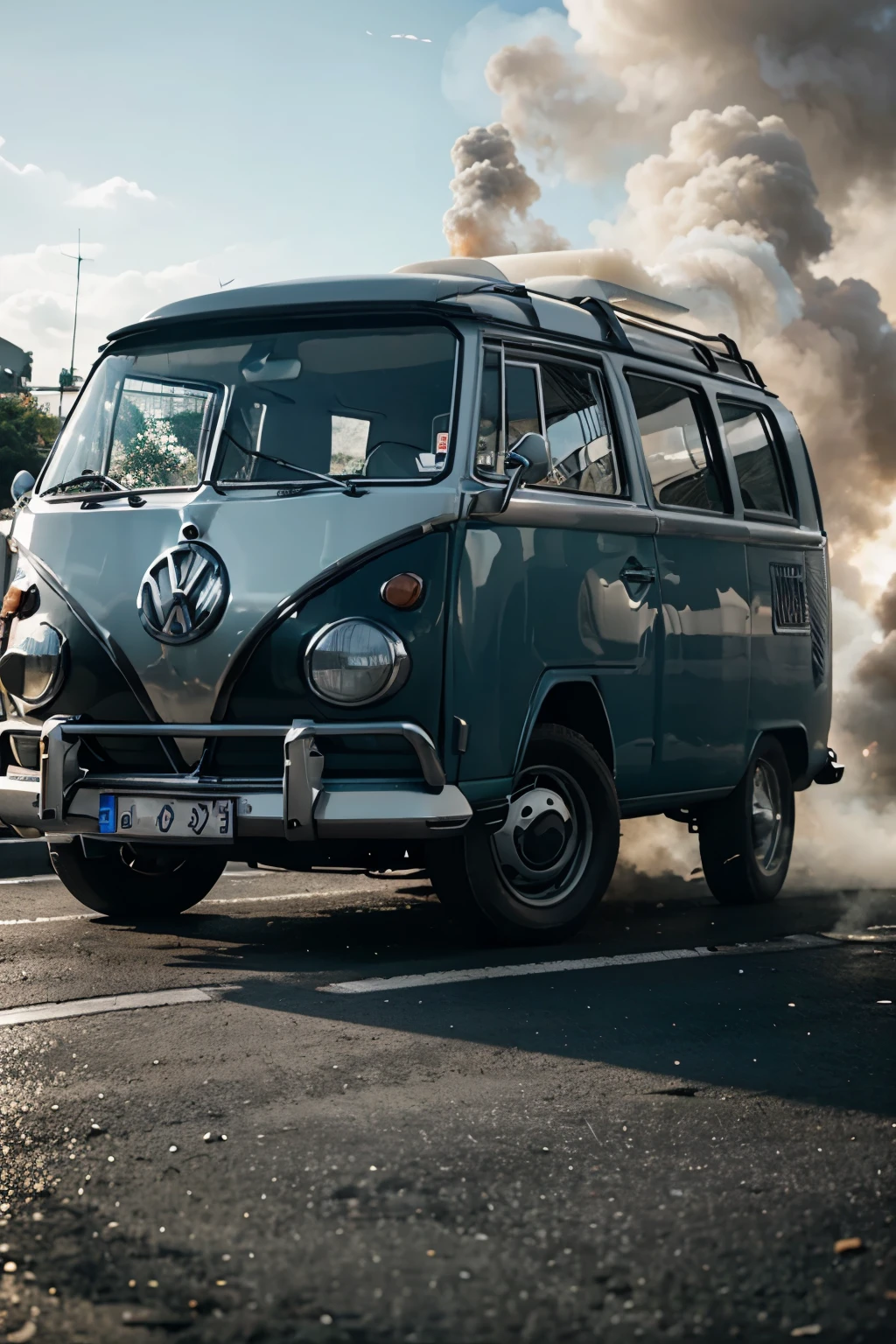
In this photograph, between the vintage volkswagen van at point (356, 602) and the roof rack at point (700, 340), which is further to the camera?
the roof rack at point (700, 340)

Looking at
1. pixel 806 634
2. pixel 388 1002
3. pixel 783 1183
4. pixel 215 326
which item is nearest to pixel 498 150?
pixel 806 634

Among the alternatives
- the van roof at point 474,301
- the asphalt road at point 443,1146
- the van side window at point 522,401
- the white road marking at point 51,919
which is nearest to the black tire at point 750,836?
the asphalt road at point 443,1146

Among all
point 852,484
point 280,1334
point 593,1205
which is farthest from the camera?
point 852,484

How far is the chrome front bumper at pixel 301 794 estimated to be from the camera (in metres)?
6.19

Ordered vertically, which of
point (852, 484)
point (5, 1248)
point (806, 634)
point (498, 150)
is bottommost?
point (5, 1248)

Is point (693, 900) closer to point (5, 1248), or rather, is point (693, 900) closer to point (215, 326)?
point (215, 326)

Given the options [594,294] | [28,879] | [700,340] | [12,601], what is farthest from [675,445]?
[28,879]

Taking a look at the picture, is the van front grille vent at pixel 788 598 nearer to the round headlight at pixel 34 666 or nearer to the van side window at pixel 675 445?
the van side window at pixel 675 445

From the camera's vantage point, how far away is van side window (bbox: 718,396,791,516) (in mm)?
9086

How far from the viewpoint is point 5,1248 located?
3.35 metres

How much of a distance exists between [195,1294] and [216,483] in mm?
4115

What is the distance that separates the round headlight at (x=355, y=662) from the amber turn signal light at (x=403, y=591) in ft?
0.35

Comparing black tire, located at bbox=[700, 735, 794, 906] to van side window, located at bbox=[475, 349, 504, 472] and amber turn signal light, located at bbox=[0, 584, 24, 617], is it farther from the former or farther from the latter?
amber turn signal light, located at bbox=[0, 584, 24, 617]

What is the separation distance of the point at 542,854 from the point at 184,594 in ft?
5.97
